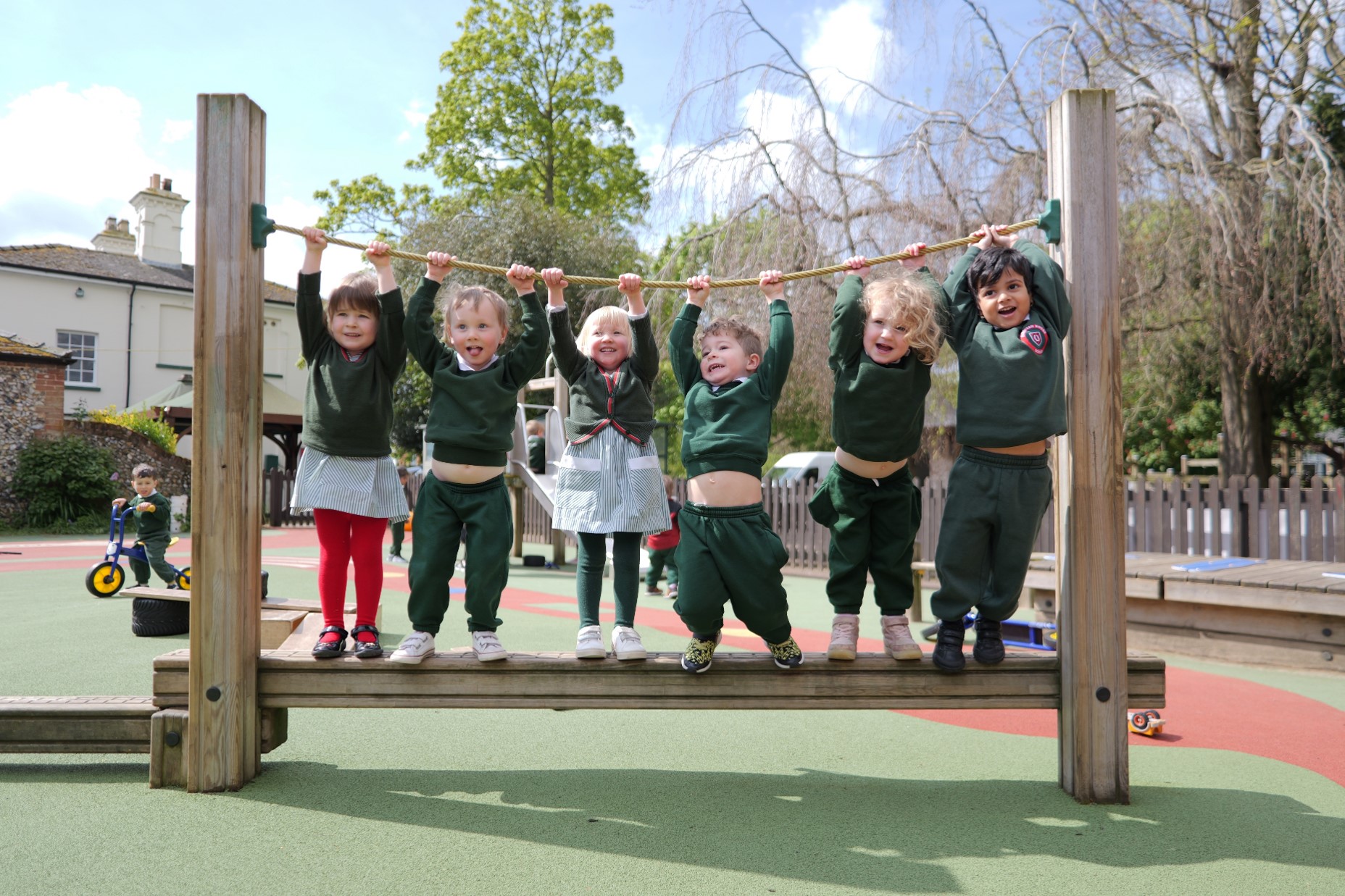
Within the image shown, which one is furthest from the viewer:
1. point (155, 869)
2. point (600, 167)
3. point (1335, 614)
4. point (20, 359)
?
point (600, 167)

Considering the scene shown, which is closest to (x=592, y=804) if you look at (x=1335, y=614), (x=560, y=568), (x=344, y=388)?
(x=344, y=388)

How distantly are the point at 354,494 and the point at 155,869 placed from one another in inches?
56.5

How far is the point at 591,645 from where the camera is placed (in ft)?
10.8

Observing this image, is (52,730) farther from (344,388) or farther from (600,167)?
(600,167)

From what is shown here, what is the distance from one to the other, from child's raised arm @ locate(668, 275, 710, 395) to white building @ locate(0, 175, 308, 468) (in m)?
25.2

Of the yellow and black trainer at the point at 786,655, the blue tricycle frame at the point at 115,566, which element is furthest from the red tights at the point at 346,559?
the blue tricycle frame at the point at 115,566

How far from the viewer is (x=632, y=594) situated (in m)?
3.52

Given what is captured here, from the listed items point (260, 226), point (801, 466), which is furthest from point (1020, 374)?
point (801, 466)

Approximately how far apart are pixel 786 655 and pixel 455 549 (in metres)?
1.33

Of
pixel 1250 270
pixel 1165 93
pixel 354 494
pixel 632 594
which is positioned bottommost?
pixel 632 594

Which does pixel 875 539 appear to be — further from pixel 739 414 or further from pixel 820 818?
pixel 820 818

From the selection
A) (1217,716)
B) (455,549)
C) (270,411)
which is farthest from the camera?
(270,411)

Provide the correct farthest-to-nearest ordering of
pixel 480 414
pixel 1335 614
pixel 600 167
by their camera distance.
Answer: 1. pixel 600 167
2. pixel 1335 614
3. pixel 480 414

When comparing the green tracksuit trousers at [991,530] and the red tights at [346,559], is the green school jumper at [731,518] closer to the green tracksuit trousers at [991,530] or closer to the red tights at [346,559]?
the green tracksuit trousers at [991,530]
